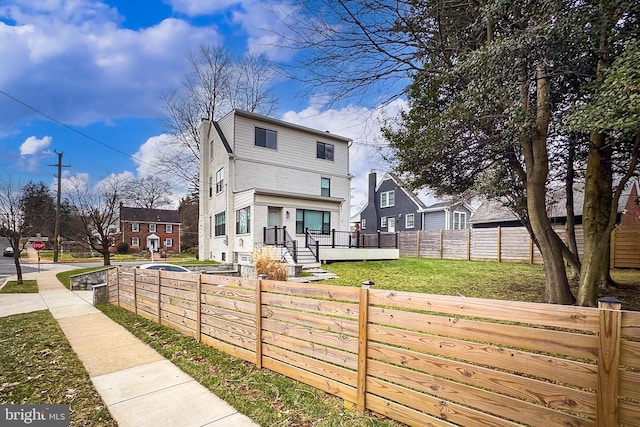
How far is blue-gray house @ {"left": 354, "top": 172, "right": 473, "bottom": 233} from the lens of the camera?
2529cm

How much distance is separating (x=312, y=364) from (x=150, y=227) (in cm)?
4554

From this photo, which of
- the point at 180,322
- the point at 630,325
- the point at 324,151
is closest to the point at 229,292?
the point at 180,322

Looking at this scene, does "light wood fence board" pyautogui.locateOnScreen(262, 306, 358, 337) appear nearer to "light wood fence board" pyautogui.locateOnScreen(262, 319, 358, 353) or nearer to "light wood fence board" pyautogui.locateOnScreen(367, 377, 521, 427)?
"light wood fence board" pyautogui.locateOnScreen(262, 319, 358, 353)

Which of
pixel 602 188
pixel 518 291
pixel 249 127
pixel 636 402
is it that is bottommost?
pixel 518 291

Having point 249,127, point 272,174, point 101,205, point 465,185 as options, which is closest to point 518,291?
point 465,185

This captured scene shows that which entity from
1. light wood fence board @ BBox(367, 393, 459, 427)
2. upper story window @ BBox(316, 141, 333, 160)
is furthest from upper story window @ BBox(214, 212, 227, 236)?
light wood fence board @ BBox(367, 393, 459, 427)

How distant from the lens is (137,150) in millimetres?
26656

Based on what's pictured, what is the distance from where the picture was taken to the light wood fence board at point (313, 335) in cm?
323

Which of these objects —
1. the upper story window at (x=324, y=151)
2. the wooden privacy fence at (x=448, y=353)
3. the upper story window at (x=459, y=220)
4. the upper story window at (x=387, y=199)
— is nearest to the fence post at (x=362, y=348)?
the wooden privacy fence at (x=448, y=353)

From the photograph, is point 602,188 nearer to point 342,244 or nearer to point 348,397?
point 348,397

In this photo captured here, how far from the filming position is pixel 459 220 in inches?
1032

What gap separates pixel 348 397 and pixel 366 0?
5598mm

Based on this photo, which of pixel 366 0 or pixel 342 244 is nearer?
pixel 366 0

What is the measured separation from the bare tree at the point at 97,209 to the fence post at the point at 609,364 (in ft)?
73.8
